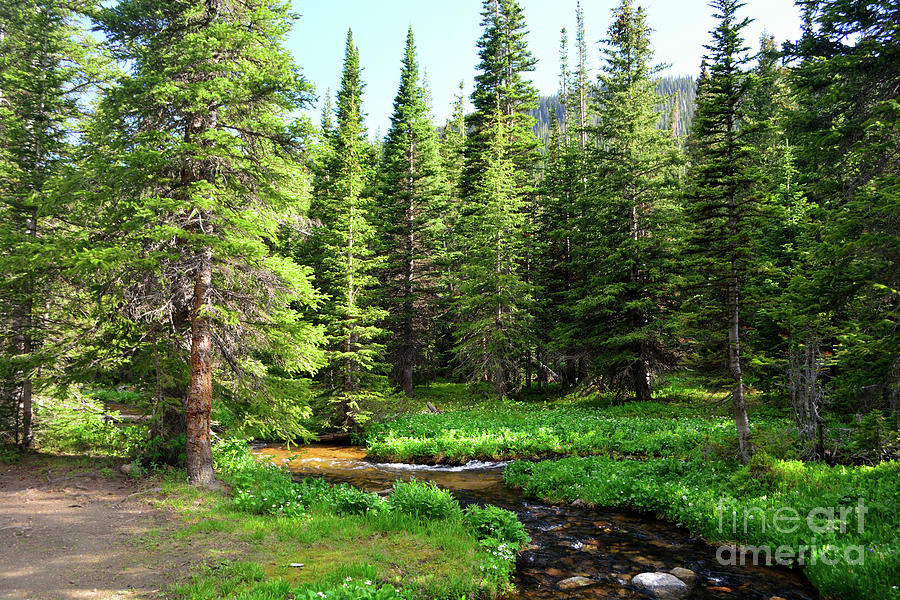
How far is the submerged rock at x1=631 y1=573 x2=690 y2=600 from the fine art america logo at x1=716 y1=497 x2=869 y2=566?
1.55 m

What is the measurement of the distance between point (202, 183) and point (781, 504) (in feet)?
46.5

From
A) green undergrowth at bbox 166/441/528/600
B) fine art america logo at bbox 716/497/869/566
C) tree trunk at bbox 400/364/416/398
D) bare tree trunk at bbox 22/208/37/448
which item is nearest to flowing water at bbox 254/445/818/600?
fine art america logo at bbox 716/497/869/566

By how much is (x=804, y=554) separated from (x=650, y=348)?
17.3 metres

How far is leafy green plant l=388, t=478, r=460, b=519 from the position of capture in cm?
984

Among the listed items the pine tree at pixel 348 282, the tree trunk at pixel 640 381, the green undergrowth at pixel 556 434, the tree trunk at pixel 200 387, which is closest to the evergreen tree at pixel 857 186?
the green undergrowth at pixel 556 434

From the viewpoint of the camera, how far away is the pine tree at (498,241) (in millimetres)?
26875

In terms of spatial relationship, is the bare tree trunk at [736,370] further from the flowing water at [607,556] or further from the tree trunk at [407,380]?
the tree trunk at [407,380]

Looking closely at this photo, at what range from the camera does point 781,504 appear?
9.44 meters

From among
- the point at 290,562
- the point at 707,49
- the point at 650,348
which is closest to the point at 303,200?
the point at 290,562

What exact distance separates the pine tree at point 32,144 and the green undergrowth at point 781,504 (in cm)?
1519

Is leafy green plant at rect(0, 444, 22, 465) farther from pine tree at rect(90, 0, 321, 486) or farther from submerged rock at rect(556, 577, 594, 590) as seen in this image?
submerged rock at rect(556, 577, 594, 590)

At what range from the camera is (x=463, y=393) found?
31.5m

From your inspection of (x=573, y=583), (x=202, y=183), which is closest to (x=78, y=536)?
(x=202, y=183)

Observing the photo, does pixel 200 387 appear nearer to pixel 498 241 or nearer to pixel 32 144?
pixel 32 144
